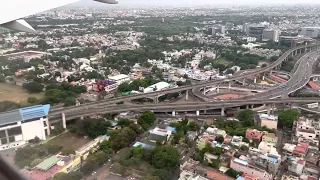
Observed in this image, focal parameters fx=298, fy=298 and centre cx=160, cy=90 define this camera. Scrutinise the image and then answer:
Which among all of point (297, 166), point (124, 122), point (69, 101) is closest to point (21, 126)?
point (124, 122)

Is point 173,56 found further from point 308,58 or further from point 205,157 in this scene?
point 205,157

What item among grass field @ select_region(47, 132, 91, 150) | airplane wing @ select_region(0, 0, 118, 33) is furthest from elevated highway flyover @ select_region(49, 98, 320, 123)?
airplane wing @ select_region(0, 0, 118, 33)

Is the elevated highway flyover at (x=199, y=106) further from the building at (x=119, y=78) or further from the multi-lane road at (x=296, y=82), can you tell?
the building at (x=119, y=78)

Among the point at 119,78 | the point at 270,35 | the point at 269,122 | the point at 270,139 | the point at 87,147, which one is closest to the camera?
the point at 87,147

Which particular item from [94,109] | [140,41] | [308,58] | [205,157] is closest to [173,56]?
[140,41]

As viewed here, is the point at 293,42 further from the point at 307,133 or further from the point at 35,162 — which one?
the point at 35,162
